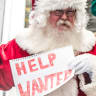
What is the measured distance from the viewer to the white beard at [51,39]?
123 centimetres

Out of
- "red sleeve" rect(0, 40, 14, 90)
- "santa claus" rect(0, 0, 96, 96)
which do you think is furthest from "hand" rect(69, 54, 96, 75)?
"red sleeve" rect(0, 40, 14, 90)

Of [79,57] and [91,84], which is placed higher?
[79,57]

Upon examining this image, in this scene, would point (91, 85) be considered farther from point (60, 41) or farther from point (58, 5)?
point (58, 5)

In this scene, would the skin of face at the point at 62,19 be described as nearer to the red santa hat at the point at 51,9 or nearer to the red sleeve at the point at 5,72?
the red santa hat at the point at 51,9

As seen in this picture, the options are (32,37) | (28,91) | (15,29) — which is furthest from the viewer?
(15,29)

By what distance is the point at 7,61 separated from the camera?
121 cm

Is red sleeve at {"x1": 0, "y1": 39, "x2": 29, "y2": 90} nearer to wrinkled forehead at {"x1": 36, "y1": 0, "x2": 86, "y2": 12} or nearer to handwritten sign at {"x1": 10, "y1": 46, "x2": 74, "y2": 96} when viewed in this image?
handwritten sign at {"x1": 10, "y1": 46, "x2": 74, "y2": 96}

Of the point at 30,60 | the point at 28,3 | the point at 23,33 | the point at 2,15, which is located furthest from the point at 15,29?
the point at 30,60

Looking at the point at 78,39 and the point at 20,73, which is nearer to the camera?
the point at 20,73

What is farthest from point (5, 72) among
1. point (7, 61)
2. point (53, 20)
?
point (53, 20)

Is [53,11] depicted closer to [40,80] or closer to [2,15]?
[40,80]

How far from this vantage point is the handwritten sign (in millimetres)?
1119

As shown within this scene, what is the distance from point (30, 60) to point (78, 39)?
0.25 metres

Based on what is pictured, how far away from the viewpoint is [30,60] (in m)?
1.15
